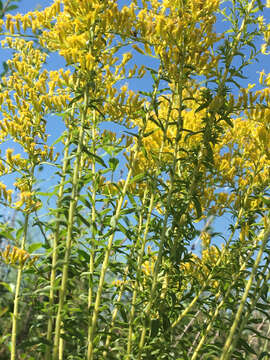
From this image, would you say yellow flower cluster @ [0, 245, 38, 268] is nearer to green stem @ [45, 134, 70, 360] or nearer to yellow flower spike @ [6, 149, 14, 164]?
green stem @ [45, 134, 70, 360]

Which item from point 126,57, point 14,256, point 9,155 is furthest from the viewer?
point 9,155

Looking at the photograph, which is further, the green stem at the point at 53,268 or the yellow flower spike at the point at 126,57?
the yellow flower spike at the point at 126,57

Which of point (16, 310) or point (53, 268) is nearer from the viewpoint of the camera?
point (53, 268)

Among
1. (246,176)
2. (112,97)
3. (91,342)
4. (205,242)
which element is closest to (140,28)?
(112,97)

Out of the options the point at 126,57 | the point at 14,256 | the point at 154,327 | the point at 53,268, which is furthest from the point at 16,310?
the point at 126,57

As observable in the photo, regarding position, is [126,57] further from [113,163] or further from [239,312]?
[239,312]

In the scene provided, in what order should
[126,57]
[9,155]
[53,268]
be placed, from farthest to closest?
[9,155]
[126,57]
[53,268]

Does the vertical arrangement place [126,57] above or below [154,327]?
above

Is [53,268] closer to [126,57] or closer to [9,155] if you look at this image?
[9,155]

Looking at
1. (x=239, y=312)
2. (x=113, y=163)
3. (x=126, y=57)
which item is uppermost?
(x=126, y=57)

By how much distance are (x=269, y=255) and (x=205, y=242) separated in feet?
2.30

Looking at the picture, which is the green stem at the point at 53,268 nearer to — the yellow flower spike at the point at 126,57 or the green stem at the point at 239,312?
the yellow flower spike at the point at 126,57

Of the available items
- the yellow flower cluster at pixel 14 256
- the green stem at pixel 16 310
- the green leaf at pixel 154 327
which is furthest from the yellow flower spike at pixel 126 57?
the green leaf at pixel 154 327

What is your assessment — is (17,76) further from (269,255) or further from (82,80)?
(269,255)
